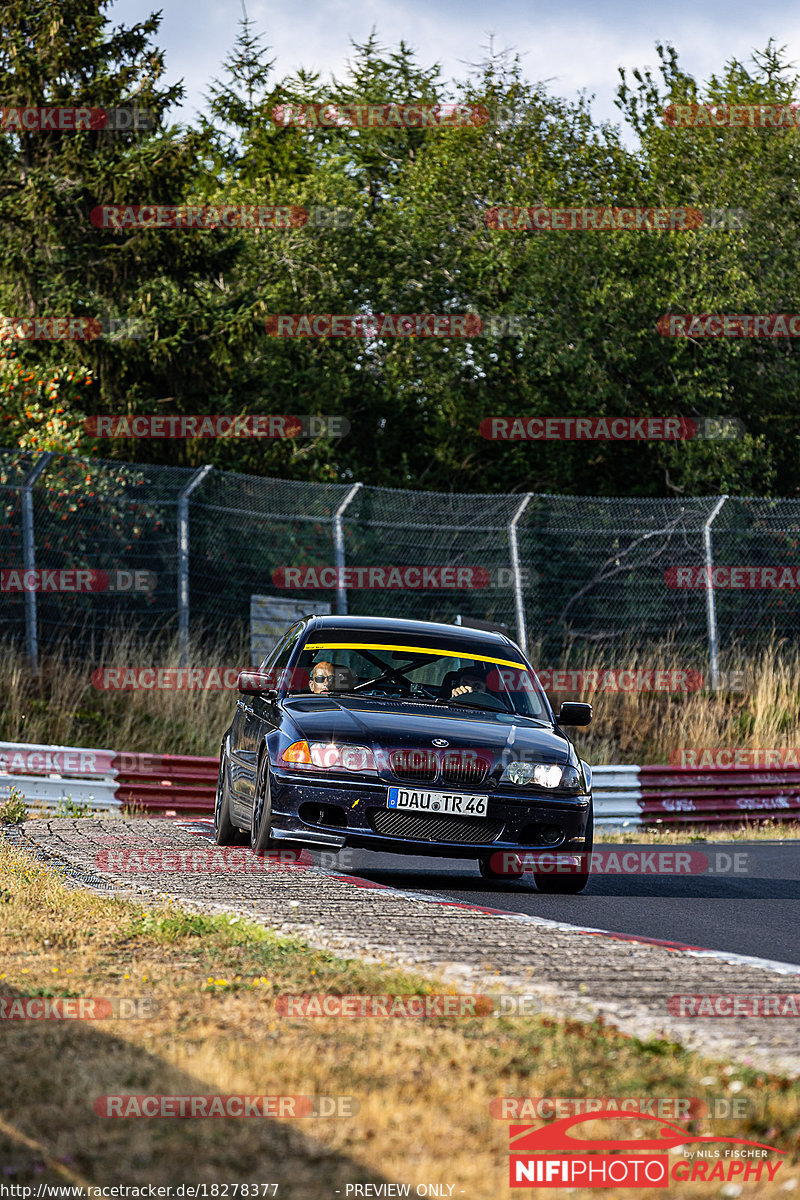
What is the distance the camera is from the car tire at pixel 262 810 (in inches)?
367

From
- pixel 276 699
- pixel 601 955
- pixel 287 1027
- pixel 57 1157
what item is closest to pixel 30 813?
pixel 276 699

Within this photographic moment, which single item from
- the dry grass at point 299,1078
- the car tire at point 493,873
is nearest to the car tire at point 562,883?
the car tire at point 493,873

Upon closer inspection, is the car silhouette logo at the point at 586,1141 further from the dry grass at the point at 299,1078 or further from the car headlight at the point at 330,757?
the car headlight at the point at 330,757

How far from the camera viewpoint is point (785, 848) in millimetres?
15398

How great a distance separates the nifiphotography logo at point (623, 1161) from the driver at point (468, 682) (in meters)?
6.71

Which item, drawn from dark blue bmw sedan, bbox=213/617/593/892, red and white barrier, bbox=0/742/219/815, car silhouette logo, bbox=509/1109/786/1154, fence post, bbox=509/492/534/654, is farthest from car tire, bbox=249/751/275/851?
fence post, bbox=509/492/534/654

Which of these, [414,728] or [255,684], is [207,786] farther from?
[414,728]

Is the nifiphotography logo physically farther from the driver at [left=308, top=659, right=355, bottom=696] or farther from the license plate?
the driver at [left=308, top=659, right=355, bottom=696]

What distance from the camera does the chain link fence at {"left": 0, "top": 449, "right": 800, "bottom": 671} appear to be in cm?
1927

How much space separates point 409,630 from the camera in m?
10.8

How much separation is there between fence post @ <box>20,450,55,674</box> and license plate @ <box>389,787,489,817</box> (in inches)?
416

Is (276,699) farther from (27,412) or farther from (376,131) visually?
(376,131)

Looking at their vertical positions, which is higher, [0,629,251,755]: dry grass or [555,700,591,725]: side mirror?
[555,700,591,725]: side mirror

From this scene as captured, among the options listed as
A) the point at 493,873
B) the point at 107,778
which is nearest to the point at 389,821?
the point at 493,873
